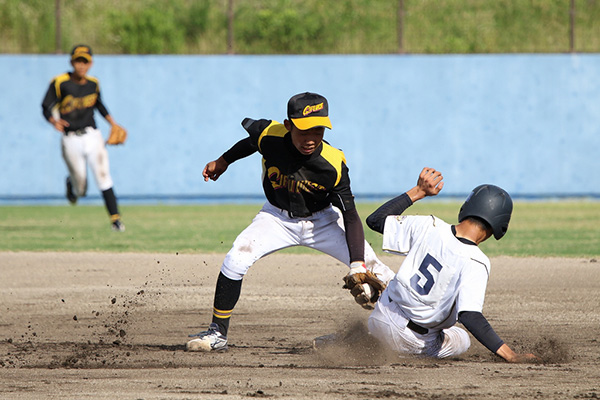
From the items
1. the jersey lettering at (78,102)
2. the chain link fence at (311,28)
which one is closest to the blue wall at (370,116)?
the chain link fence at (311,28)

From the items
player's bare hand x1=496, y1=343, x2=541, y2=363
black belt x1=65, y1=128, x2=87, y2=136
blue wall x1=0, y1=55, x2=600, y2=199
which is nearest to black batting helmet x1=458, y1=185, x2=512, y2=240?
player's bare hand x1=496, y1=343, x2=541, y2=363

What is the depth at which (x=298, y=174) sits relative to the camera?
204 inches

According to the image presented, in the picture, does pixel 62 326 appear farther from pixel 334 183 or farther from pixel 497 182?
pixel 497 182

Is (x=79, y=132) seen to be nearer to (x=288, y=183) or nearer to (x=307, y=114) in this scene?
(x=288, y=183)

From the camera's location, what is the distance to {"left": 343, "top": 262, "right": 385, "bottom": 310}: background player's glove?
4898 mm

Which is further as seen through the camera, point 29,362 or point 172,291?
point 172,291

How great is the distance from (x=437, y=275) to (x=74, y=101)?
8.56 m

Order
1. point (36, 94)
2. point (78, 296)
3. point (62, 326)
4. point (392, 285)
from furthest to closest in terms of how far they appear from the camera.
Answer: point (36, 94) → point (78, 296) → point (62, 326) → point (392, 285)

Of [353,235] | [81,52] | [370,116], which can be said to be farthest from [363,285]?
[370,116]

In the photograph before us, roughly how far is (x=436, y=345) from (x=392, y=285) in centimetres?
44

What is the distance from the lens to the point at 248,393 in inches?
162

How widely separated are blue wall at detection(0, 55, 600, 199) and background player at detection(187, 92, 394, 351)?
490 inches

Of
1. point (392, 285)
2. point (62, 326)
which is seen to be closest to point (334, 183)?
point (392, 285)

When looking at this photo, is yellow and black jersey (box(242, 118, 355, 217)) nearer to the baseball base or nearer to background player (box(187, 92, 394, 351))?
background player (box(187, 92, 394, 351))
